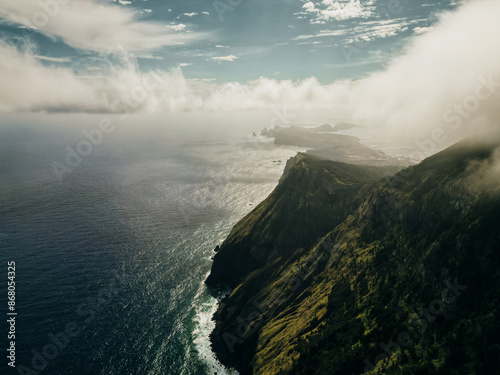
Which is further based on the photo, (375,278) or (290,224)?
(290,224)

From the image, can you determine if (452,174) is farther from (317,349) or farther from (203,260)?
(203,260)

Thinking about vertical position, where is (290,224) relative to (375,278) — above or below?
above

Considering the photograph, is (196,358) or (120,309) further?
(120,309)

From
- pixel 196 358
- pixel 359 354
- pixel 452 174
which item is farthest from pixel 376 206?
pixel 196 358

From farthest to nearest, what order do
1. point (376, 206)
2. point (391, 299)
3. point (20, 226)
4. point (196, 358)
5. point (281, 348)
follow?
point (20, 226)
point (376, 206)
point (196, 358)
point (281, 348)
point (391, 299)

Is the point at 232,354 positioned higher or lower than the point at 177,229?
lower

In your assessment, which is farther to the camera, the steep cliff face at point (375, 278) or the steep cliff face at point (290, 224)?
the steep cliff face at point (290, 224)

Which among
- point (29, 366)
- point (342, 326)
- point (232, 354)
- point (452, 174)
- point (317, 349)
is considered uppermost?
point (452, 174)

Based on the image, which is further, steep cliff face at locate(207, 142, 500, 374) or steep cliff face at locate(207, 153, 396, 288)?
steep cliff face at locate(207, 153, 396, 288)
